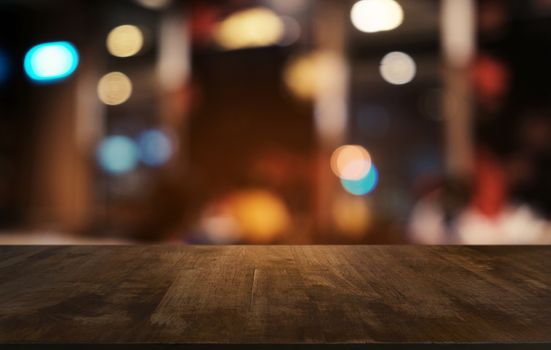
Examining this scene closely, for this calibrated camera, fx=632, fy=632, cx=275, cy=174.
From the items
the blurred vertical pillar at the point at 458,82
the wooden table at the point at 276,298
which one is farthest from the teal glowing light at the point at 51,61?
the wooden table at the point at 276,298

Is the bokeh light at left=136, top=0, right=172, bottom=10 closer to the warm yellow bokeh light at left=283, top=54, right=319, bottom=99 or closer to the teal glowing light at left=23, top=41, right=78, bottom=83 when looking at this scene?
the teal glowing light at left=23, top=41, right=78, bottom=83

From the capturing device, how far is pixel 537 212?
4.61 meters

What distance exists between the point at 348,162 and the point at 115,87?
210cm

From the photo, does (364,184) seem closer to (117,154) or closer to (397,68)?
(397,68)

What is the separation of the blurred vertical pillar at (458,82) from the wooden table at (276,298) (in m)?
3.97

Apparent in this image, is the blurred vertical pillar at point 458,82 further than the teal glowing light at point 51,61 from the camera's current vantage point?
No

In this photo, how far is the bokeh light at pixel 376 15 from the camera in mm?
4711

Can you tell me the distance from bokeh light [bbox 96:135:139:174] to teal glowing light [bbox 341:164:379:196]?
181cm

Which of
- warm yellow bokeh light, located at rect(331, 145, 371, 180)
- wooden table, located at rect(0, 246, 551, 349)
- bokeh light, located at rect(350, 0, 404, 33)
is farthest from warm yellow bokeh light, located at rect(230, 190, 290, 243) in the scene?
wooden table, located at rect(0, 246, 551, 349)

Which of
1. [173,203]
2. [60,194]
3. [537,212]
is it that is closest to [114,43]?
[60,194]

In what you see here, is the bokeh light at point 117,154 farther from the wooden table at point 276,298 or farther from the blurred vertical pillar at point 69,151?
the wooden table at point 276,298

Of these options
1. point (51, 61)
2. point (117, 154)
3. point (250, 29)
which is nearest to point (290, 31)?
point (250, 29)

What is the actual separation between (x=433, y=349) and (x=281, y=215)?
4.47 metres

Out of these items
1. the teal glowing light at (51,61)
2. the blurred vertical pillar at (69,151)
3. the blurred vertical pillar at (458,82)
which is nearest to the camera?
the blurred vertical pillar at (458,82)
